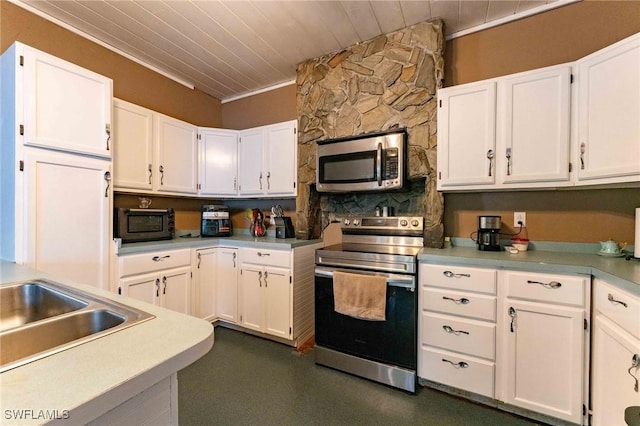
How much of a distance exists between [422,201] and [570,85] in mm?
1224

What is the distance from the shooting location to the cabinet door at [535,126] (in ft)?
6.05

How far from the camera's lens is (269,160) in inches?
121

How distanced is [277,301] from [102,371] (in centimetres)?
211

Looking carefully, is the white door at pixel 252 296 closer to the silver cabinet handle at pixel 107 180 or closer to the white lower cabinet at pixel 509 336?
the silver cabinet handle at pixel 107 180

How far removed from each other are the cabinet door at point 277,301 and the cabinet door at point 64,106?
5.41ft

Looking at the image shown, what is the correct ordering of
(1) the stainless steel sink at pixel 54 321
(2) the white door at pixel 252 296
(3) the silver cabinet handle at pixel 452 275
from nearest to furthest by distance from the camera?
(1) the stainless steel sink at pixel 54 321
(3) the silver cabinet handle at pixel 452 275
(2) the white door at pixel 252 296

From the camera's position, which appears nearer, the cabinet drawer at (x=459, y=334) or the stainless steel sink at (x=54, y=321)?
the stainless steel sink at (x=54, y=321)

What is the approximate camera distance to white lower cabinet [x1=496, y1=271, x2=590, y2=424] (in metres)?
1.55

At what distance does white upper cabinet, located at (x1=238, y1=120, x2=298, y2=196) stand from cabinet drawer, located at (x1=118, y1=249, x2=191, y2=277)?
975mm

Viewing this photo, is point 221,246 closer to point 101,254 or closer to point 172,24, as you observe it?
point 101,254

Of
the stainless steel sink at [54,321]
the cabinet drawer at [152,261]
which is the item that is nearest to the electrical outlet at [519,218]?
the stainless steel sink at [54,321]

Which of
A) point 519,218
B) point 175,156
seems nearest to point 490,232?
point 519,218

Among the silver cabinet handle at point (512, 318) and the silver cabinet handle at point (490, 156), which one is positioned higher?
the silver cabinet handle at point (490, 156)

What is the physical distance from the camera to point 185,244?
8.71 feet
